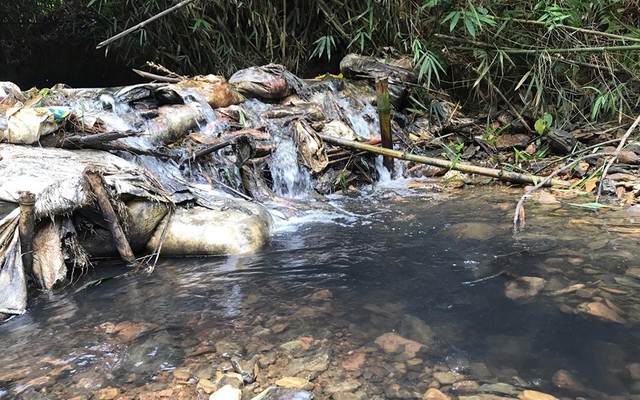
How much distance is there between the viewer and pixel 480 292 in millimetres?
2340

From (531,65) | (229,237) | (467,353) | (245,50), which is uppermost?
(245,50)

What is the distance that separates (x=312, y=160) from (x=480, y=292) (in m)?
2.75

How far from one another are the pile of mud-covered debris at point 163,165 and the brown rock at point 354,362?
1.43 meters

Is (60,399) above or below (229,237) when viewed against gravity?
below

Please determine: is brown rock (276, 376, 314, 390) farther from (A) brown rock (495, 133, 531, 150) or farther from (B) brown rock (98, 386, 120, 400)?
(A) brown rock (495, 133, 531, 150)

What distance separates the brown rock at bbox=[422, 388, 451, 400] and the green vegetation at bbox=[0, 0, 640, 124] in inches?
Result: 167

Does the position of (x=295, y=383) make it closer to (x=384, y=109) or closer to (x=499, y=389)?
(x=499, y=389)

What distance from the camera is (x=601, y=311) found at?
207 cm

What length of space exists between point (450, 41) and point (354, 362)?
17.0 ft

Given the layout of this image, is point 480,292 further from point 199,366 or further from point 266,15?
point 266,15

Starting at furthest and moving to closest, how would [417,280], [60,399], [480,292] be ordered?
[417,280] < [480,292] < [60,399]

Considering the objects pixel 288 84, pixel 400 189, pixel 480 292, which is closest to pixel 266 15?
pixel 288 84

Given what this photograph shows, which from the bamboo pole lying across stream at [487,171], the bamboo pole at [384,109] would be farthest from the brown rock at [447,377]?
the bamboo pole at [384,109]

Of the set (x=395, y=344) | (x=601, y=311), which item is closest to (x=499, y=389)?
(x=395, y=344)
